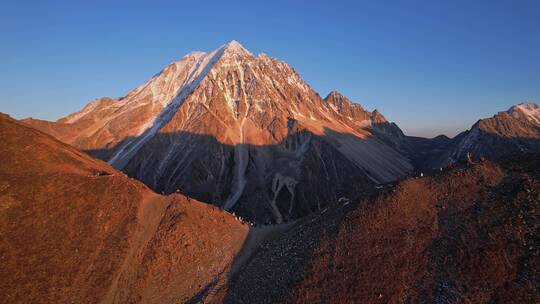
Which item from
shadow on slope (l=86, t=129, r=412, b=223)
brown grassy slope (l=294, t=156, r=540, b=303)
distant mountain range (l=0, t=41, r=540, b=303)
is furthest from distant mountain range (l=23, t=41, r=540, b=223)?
brown grassy slope (l=294, t=156, r=540, b=303)

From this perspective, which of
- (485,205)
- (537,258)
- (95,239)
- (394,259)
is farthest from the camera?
(95,239)

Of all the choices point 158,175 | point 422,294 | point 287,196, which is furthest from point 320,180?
point 422,294

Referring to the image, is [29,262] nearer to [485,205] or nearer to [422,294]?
[422,294]

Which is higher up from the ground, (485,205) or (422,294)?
(485,205)

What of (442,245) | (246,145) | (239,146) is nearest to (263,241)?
(442,245)

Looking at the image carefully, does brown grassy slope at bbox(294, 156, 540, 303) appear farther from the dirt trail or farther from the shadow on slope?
the shadow on slope

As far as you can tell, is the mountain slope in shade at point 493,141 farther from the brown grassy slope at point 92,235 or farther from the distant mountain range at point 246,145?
the brown grassy slope at point 92,235
